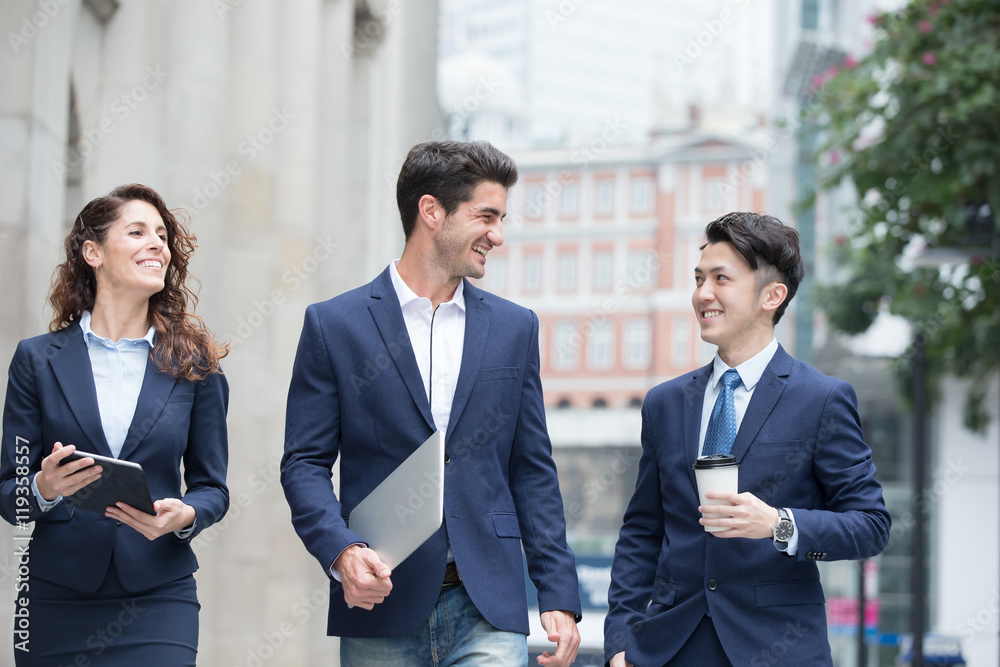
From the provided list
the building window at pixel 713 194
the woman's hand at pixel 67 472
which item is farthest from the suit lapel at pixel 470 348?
the building window at pixel 713 194

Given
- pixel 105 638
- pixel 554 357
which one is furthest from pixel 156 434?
pixel 554 357

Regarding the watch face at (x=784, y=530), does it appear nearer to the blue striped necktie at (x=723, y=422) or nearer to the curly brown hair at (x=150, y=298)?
the blue striped necktie at (x=723, y=422)

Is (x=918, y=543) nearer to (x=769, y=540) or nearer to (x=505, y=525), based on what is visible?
(x=769, y=540)

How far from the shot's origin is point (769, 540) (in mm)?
3537

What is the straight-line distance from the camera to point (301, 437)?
11.7ft

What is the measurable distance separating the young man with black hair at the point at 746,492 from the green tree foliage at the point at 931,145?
786cm

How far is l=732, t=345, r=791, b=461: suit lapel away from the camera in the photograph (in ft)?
11.7

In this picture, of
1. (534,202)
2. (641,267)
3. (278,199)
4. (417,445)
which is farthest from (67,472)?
(534,202)

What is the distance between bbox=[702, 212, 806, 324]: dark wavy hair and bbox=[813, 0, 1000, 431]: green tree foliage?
7.77 metres

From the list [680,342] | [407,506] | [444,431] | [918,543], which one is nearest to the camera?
[407,506]

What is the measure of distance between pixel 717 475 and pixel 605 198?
7496cm

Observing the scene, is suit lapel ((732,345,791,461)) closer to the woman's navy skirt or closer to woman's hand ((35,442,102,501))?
the woman's navy skirt

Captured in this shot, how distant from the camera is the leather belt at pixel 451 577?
354cm

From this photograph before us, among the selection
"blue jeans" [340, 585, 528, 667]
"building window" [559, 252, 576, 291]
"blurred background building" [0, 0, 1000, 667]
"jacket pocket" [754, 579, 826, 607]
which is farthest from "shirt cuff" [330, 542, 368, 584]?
"building window" [559, 252, 576, 291]
